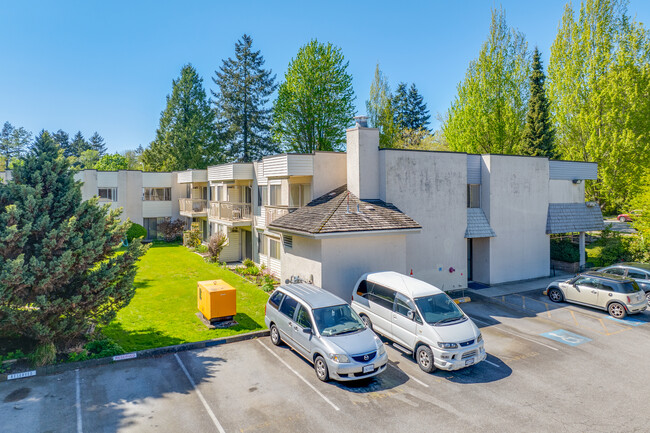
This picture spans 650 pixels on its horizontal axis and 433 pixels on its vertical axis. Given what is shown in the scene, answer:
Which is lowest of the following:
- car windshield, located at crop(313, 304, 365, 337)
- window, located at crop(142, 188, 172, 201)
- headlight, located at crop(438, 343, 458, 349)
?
headlight, located at crop(438, 343, 458, 349)

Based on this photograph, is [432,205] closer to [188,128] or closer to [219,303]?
[219,303]

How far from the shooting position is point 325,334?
1051cm

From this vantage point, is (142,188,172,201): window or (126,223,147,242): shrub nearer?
(126,223,147,242): shrub

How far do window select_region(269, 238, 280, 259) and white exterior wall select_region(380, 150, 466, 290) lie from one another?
23.1ft

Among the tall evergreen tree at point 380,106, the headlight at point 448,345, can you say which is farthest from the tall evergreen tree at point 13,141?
the headlight at point 448,345

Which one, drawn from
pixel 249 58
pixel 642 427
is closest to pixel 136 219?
pixel 249 58

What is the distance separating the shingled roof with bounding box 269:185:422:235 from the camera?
50.9ft

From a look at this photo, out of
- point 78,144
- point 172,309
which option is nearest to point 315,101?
point 172,309

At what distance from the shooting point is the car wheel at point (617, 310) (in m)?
15.8

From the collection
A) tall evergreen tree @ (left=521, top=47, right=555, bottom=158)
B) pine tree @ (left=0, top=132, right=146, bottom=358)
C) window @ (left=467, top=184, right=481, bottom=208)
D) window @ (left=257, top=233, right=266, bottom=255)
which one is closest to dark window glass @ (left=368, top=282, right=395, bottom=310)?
pine tree @ (left=0, top=132, right=146, bottom=358)

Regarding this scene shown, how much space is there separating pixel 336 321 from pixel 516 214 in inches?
609

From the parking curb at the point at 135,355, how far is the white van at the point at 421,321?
13.1 ft

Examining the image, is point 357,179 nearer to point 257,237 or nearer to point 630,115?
point 257,237

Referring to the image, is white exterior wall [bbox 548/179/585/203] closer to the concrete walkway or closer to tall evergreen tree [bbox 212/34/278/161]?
the concrete walkway
